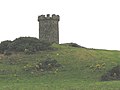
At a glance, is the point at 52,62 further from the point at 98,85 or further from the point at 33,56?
the point at 98,85

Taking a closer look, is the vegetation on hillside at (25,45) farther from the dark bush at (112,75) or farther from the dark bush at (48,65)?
the dark bush at (112,75)

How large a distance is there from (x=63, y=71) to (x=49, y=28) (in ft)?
73.3

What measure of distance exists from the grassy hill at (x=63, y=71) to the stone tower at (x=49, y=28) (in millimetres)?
8389

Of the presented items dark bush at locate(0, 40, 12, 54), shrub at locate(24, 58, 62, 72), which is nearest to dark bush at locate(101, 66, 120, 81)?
shrub at locate(24, 58, 62, 72)

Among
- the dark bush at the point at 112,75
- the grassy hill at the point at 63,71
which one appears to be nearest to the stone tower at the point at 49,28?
the grassy hill at the point at 63,71

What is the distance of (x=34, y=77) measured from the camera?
40.4 m

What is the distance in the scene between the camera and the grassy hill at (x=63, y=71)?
33.3 m

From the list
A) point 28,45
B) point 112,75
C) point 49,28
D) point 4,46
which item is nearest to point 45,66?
point 112,75

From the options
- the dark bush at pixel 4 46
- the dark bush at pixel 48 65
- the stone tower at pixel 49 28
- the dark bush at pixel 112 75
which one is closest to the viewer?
the dark bush at pixel 112 75

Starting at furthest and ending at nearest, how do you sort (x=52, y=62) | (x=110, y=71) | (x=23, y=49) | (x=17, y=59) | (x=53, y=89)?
1. (x=23, y=49)
2. (x=17, y=59)
3. (x=52, y=62)
4. (x=110, y=71)
5. (x=53, y=89)

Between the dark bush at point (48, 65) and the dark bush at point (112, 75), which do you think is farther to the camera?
the dark bush at point (48, 65)

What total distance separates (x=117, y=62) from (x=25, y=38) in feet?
48.7

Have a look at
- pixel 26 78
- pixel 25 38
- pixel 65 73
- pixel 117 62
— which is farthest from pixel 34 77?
pixel 25 38

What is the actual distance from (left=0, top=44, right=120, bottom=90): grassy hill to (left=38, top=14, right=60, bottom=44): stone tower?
330 inches
